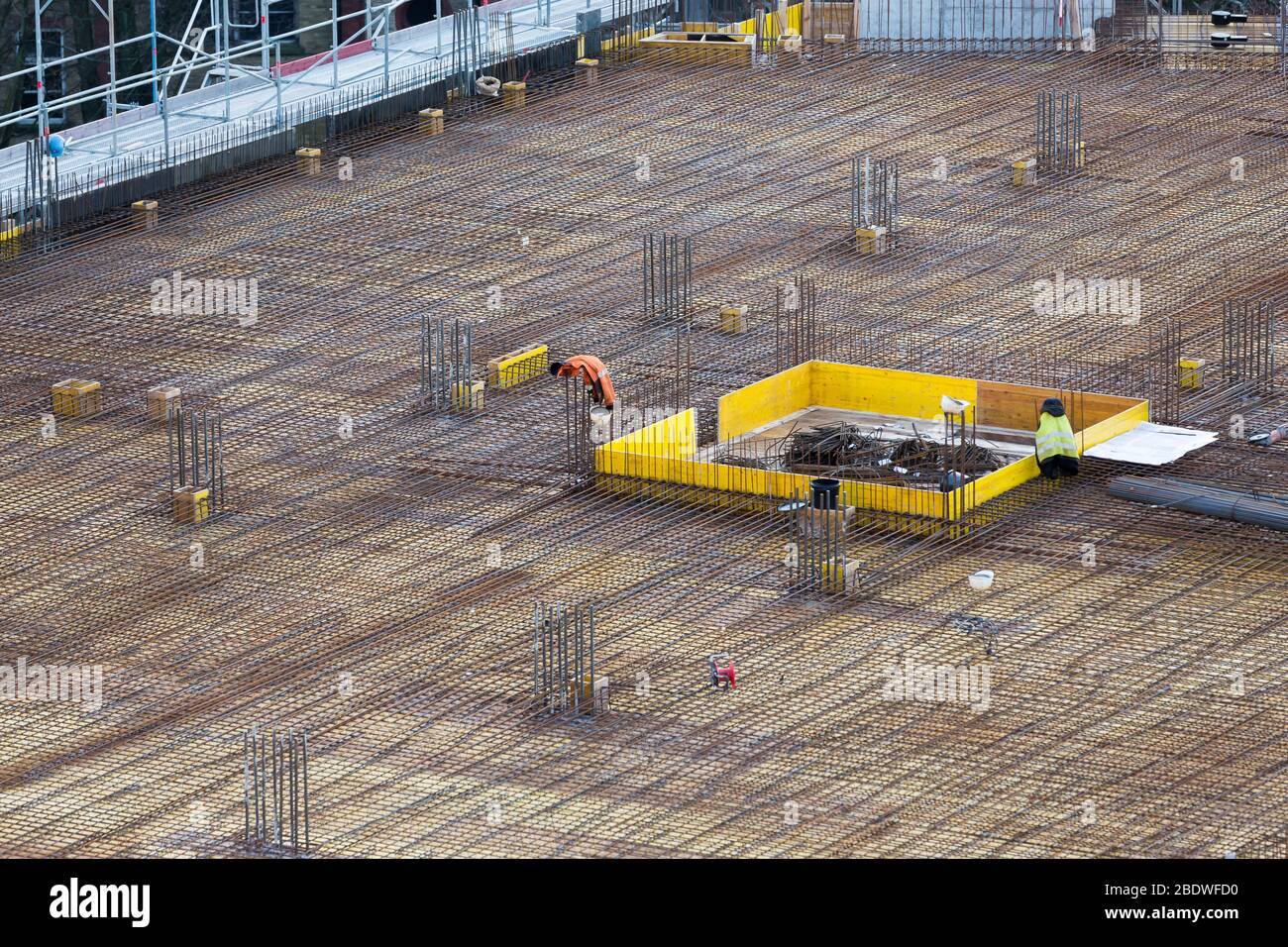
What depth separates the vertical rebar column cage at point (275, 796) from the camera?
18.8m

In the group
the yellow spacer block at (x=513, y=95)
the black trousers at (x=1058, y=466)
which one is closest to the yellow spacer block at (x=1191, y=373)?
the black trousers at (x=1058, y=466)

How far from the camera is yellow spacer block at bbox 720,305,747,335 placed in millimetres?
30891

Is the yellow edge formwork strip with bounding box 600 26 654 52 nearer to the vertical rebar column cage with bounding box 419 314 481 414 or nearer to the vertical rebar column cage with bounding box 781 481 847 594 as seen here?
the vertical rebar column cage with bounding box 419 314 481 414

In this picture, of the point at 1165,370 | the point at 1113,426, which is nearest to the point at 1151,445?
the point at 1113,426

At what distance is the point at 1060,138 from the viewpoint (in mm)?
37688

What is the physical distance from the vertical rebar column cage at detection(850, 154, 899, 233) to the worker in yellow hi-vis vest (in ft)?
29.3

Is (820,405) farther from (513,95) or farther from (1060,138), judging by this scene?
(513,95)

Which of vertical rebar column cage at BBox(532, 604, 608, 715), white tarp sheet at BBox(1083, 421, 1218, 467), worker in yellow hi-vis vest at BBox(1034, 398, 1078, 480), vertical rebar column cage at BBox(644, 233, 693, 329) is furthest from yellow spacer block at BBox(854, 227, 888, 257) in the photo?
vertical rebar column cage at BBox(532, 604, 608, 715)

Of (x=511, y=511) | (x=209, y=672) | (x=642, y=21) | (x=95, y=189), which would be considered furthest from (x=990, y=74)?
(x=209, y=672)

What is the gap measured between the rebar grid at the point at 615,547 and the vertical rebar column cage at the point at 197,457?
353 mm
